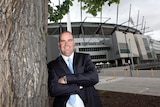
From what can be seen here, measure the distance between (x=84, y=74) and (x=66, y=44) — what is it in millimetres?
415

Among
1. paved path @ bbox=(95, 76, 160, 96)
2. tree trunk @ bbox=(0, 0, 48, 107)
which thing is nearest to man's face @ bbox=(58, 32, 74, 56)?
tree trunk @ bbox=(0, 0, 48, 107)

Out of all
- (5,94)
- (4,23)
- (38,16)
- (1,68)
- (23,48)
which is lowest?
(5,94)

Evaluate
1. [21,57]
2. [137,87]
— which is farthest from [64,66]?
[137,87]

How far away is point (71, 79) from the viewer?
169 cm

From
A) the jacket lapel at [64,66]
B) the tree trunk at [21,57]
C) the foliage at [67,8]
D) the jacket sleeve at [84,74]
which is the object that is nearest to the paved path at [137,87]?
the foliage at [67,8]

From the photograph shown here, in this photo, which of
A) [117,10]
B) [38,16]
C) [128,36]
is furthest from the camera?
[128,36]

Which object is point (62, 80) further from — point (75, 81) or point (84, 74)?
point (84, 74)

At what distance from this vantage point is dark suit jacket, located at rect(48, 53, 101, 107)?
169cm

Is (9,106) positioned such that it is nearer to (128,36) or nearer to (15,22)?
(15,22)

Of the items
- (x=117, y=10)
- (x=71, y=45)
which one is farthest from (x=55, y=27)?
(x=71, y=45)

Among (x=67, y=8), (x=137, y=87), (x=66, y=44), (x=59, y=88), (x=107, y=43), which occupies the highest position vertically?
(x=107, y=43)

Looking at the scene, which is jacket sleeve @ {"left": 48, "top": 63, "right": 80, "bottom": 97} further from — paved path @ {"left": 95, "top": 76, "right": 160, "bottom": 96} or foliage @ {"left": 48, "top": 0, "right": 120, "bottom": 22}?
paved path @ {"left": 95, "top": 76, "right": 160, "bottom": 96}

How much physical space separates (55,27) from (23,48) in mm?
64184

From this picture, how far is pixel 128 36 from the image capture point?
226 feet
